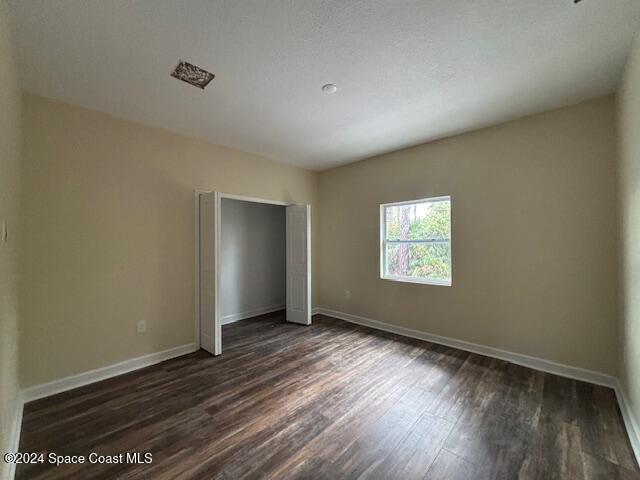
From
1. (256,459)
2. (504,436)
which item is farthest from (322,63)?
(504,436)

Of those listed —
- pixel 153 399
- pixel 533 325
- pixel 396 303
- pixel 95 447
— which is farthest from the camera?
pixel 396 303

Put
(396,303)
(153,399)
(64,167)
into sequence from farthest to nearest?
(396,303), (64,167), (153,399)

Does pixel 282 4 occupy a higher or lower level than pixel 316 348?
higher

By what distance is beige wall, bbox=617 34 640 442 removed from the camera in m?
1.80

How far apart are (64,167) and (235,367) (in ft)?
8.63

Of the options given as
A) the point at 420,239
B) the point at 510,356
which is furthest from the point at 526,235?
the point at 510,356

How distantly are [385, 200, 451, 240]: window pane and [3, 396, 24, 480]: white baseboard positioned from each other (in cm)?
418

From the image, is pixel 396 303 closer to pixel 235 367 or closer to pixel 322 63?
pixel 235 367

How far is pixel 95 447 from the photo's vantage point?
1.77m

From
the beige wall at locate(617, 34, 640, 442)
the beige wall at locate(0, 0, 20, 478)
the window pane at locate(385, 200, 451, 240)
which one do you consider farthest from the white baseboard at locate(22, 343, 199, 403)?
the beige wall at locate(617, 34, 640, 442)

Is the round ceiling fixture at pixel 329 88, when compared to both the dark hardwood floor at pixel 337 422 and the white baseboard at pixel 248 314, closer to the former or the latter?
the dark hardwood floor at pixel 337 422

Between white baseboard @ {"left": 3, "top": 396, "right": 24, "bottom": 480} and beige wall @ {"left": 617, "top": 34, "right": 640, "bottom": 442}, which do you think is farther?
beige wall @ {"left": 617, "top": 34, "right": 640, "bottom": 442}

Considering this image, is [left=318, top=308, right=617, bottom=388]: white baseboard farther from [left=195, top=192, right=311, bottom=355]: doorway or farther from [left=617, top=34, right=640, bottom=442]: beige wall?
[left=195, top=192, right=311, bottom=355]: doorway

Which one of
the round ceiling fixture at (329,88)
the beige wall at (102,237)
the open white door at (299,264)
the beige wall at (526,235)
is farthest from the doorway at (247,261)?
the round ceiling fixture at (329,88)
